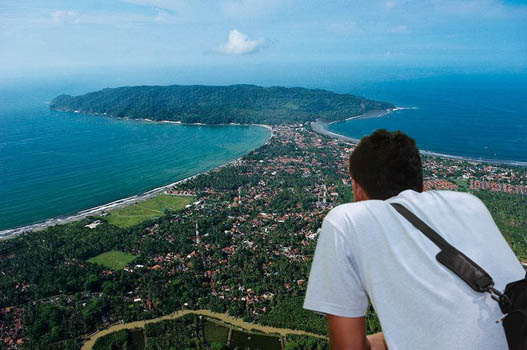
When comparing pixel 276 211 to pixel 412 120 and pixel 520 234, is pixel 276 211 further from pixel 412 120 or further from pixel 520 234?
pixel 412 120

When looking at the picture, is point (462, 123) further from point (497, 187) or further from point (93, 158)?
point (93, 158)

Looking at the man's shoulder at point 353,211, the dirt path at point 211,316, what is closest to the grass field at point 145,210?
the dirt path at point 211,316

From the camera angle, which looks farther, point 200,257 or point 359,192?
point 200,257

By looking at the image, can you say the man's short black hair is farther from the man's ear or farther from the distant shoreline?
the distant shoreline

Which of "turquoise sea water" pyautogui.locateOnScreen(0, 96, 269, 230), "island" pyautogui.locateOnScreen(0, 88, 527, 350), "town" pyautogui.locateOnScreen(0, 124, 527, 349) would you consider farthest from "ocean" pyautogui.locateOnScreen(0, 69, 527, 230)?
"town" pyautogui.locateOnScreen(0, 124, 527, 349)

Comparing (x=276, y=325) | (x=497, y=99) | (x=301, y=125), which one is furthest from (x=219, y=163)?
(x=497, y=99)

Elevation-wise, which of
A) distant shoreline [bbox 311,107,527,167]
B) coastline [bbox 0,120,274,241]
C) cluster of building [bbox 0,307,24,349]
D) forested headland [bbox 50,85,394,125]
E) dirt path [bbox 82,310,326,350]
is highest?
forested headland [bbox 50,85,394,125]

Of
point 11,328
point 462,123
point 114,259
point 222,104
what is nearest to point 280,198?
point 114,259
